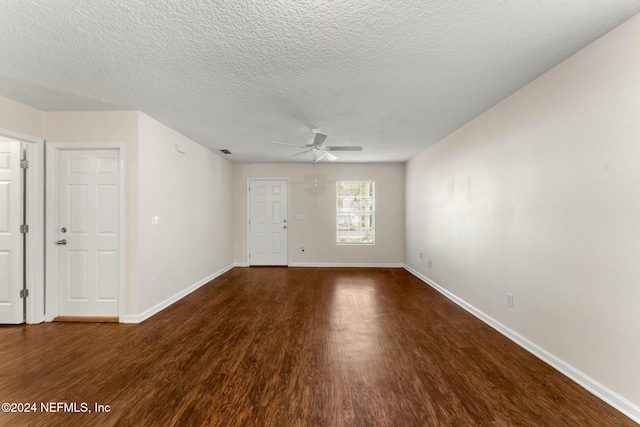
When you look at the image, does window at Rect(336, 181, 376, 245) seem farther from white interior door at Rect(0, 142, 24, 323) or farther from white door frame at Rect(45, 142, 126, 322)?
white interior door at Rect(0, 142, 24, 323)

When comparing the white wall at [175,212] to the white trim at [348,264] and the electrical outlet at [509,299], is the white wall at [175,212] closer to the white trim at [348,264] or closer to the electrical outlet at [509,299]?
the white trim at [348,264]

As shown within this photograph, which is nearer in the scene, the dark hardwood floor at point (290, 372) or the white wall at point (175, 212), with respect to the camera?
the dark hardwood floor at point (290, 372)

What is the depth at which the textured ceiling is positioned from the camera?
5.48ft

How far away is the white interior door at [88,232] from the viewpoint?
133 inches

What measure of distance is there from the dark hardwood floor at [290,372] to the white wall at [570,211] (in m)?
0.35

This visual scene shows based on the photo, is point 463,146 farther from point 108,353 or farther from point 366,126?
point 108,353

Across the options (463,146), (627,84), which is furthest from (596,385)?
(463,146)

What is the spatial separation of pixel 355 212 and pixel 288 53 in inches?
199

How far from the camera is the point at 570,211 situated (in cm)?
222

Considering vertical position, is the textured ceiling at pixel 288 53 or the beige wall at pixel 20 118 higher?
the textured ceiling at pixel 288 53

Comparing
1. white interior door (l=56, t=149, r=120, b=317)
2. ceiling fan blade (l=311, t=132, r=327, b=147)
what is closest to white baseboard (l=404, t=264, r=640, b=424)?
ceiling fan blade (l=311, t=132, r=327, b=147)

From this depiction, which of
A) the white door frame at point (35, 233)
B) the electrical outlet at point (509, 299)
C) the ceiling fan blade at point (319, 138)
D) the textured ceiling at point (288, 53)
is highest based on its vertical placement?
the textured ceiling at point (288, 53)

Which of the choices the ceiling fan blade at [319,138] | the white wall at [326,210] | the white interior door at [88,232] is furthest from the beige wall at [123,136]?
the white wall at [326,210]

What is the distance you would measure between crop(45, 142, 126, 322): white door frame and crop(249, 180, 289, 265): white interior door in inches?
140
